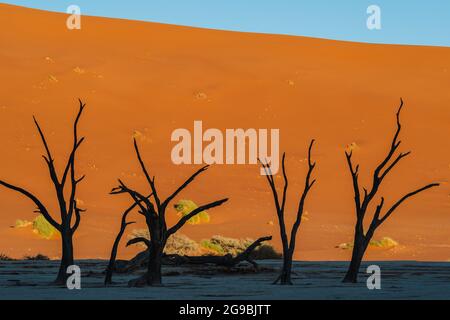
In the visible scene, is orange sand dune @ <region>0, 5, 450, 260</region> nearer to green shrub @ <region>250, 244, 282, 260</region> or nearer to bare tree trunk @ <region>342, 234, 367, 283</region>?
green shrub @ <region>250, 244, 282, 260</region>

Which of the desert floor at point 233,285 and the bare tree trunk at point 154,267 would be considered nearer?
the desert floor at point 233,285

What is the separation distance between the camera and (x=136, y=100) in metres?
49.4

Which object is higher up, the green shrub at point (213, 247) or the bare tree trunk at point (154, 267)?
the green shrub at point (213, 247)

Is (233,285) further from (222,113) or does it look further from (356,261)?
(222,113)

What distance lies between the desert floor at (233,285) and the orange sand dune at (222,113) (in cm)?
670

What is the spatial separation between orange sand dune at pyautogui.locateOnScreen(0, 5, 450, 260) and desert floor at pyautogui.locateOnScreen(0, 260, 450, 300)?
6.70 meters

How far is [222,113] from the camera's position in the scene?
48.3m

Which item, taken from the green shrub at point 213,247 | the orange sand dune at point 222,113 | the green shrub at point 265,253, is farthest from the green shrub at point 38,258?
the green shrub at point 265,253

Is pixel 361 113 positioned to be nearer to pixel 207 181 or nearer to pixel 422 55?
pixel 207 181

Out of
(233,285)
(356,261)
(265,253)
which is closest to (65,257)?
(233,285)

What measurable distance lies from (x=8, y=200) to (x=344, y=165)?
46.1 ft

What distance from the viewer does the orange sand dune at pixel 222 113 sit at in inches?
1405

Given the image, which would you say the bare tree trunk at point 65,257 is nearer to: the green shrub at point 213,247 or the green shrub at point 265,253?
the green shrub at point 213,247
